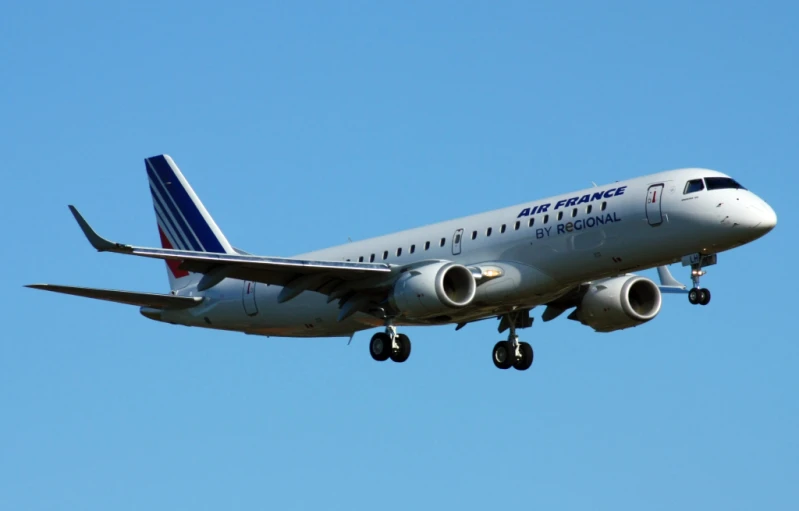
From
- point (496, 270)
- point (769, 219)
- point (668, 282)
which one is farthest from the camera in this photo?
point (668, 282)

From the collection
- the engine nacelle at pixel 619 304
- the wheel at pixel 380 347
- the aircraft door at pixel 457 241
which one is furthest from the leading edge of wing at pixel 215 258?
the engine nacelle at pixel 619 304

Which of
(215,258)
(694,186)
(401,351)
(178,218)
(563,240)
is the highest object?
(178,218)

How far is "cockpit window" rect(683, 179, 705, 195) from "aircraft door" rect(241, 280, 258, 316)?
1585cm

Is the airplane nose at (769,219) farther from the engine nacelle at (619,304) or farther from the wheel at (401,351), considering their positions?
the wheel at (401,351)

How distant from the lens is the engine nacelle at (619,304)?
4831cm

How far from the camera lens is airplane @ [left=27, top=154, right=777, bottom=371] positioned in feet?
138

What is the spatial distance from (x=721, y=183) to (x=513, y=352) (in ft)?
35.5

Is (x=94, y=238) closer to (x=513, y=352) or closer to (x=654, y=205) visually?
(x=654, y=205)

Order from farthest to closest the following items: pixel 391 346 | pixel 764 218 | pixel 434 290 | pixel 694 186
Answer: pixel 391 346
pixel 434 290
pixel 694 186
pixel 764 218

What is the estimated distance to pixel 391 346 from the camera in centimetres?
4684

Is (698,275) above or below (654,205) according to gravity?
below

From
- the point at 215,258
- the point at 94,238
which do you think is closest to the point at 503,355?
the point at 215,258

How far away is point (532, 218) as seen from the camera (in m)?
44.7

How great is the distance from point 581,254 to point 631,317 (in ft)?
19.3
